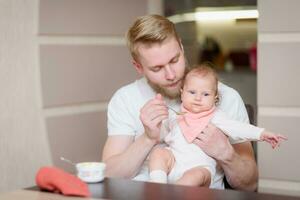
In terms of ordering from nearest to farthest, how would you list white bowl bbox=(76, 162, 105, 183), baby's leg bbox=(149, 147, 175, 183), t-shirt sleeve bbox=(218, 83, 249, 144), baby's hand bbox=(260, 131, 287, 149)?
white bowl bbox=(76, 162, 105, 183) → baby's hand bbox=(260, 131, 287, 149) → baby's leg bbox=(149, 147, 175, 183) → t-shirt sleeve bbox=(218, 83, 249, 144)

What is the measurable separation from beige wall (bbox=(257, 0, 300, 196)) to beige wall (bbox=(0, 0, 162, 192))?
0.70m

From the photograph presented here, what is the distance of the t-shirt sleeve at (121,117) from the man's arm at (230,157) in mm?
301

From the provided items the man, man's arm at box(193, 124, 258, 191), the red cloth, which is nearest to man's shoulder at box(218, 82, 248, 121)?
the man

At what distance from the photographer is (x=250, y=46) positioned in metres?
5.27

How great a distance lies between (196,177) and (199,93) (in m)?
0.26

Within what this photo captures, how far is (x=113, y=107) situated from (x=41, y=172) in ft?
2.10

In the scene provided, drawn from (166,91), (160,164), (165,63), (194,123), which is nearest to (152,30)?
(165,63)

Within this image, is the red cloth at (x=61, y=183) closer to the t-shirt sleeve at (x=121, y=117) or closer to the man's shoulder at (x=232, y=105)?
the t-shirt sleeve at (x=121, y=117)

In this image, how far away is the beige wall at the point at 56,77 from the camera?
2071mm

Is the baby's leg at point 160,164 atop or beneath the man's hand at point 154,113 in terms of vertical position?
beneath

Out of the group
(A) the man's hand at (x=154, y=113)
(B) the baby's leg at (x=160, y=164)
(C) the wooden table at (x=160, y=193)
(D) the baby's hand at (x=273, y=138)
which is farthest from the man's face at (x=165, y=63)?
(C) the wooden table at (x=160, y=193)

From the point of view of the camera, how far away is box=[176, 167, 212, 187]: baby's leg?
162 centimetres

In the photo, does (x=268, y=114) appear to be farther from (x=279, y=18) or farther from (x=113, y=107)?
(x=113, y=107)

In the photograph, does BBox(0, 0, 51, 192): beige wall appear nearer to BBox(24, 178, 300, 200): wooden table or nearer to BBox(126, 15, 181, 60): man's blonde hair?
BBox(126, 15, 181, 60): man's blonde hair
